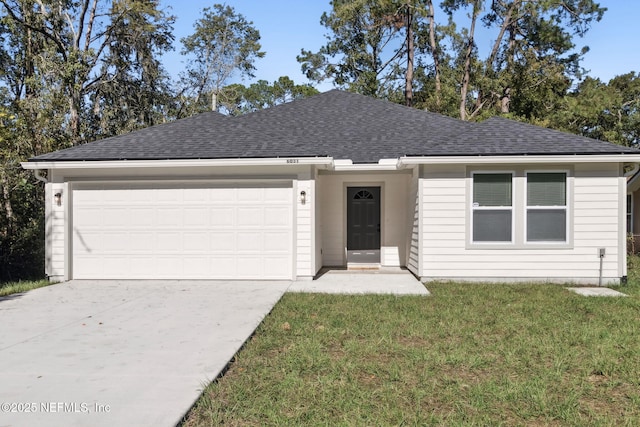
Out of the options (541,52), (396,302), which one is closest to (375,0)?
(541,52)

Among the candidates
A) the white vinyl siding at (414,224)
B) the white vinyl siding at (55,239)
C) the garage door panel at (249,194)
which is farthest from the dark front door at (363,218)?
the white vinyl siding at (55,239)

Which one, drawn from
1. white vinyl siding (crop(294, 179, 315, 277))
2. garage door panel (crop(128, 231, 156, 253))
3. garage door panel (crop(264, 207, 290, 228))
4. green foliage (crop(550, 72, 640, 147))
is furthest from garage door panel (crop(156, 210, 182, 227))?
green foliage (crop(550, 72, 640, 147))

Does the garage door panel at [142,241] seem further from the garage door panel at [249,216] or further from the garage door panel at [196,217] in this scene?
the garage door panel at [249,216]

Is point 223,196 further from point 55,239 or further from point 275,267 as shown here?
point 55,239

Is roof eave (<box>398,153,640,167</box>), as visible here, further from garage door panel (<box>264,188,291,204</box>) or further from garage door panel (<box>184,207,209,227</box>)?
garage door panel (<box>184,207,209,227</box>)

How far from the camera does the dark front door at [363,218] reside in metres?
11.6

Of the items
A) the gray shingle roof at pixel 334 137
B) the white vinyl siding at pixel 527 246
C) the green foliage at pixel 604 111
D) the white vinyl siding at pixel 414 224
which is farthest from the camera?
the green foliage at pixel 604 111

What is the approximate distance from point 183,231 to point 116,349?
5.06 metres

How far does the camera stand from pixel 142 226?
9602mm

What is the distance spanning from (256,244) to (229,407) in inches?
244

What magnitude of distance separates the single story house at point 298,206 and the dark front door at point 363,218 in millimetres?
999

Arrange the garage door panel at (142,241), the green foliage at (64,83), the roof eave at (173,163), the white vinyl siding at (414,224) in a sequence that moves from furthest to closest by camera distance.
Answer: the green foliage at (64,83), the garage door panel at (142,241), the white vinyl siding at (414,224), the roof eave at (173,163)

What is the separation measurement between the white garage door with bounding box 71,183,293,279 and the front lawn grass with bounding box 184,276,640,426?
120 inches

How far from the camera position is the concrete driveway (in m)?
3.25
